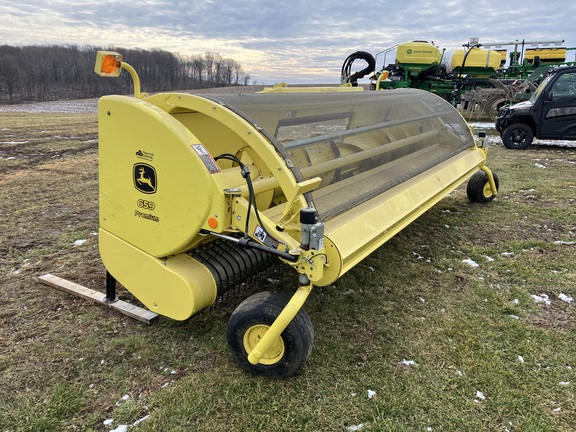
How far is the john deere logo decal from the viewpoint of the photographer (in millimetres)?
2484

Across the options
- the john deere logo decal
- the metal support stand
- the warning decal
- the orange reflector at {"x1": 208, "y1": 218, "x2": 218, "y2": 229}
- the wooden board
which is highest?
the warning decal

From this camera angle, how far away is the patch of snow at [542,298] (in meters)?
3.21

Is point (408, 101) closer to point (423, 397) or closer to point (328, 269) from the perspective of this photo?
point (328, 269)

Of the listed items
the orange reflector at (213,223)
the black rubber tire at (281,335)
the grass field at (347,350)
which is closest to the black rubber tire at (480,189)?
the grass field at (347,350)

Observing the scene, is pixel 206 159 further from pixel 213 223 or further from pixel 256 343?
pixel 256 343

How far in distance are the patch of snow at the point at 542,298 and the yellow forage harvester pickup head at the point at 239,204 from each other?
1.09 m

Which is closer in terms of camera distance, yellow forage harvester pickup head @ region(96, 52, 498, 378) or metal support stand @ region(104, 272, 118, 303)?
yellow forage harvester pickup head @ region(96, 52, 498, 378)

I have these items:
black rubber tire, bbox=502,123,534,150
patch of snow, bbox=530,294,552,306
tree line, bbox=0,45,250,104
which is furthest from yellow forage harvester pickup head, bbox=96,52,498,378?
tree line, bbox=0,45,250,104

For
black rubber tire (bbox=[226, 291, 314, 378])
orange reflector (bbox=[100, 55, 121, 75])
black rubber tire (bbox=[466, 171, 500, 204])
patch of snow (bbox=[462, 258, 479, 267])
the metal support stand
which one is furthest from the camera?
black rubber tire (bbox=[466, 171, 500, 204])

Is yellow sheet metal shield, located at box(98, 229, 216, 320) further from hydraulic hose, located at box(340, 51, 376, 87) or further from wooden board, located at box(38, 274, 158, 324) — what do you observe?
hydraulic hose, located at box(340, 51, 376, 87)

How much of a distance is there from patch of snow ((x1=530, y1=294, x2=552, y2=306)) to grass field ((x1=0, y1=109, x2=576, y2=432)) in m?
0.01

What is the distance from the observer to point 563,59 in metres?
17.1

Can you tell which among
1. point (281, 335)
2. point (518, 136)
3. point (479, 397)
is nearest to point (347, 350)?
point (281, 335)

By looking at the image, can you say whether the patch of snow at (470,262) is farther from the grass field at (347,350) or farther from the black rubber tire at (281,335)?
the black rubber tire at (281,335)
